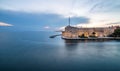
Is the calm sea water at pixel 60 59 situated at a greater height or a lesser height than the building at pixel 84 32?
lesser

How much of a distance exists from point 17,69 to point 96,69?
19.0 feet

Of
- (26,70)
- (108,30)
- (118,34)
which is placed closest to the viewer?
(26,70)

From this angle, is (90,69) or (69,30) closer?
(90,69)

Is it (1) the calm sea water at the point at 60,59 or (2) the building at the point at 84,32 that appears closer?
(1) the calm sea water at the point at 60,59

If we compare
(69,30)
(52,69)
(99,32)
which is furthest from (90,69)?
(99,32)

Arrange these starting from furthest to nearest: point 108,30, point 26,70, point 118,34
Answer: point 108,30
point 118,34
point 26,70

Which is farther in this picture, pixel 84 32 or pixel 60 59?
pixel 84 32

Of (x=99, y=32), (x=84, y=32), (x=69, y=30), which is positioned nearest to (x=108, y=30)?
(x=99, y=32)

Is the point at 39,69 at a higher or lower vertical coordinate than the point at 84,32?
lower

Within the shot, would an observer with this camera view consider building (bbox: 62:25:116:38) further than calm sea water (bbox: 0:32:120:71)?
Yes

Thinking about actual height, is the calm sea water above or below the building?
below

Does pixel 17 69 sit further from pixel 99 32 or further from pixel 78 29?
pixel 99 32

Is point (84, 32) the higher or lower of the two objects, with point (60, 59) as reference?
higher

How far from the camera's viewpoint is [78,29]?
34.9m
